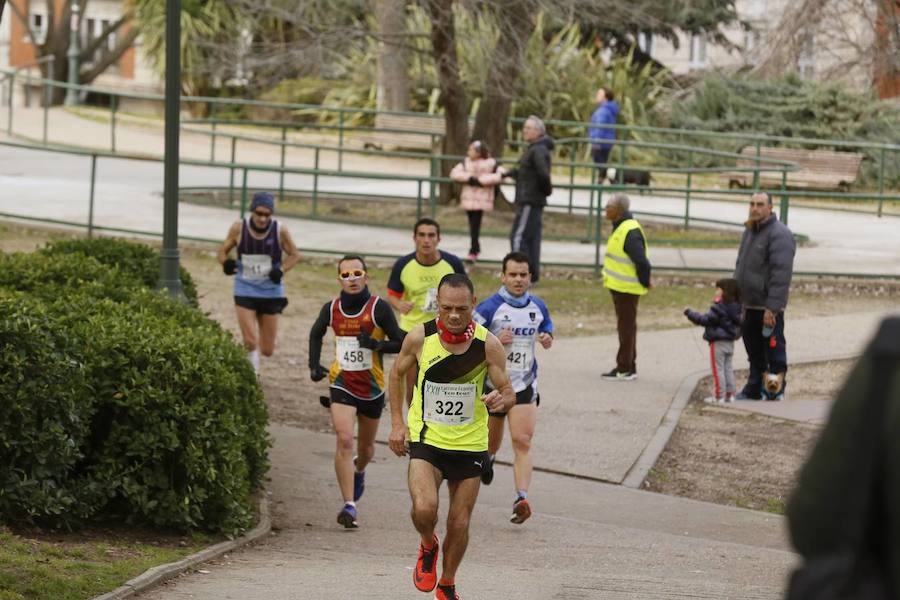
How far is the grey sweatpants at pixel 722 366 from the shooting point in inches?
520

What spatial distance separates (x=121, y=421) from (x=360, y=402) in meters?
1.50

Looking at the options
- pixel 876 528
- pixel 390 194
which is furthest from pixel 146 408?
pixel 390 194

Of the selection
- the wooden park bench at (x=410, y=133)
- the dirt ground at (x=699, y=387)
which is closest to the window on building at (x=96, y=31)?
the wooden park bench at (x=410, y=133)

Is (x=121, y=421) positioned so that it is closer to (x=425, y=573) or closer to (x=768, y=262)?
(x=425, y=573)

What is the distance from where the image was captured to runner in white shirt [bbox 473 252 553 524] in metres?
9.42

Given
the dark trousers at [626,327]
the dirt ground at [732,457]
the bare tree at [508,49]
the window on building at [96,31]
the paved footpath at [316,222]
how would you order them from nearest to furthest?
the dirt ground at [732,457]
the dark trousers at [626,327]
the paved footpath at [316,222]
the bare tree at [508,49]
the window on building at [96,31]

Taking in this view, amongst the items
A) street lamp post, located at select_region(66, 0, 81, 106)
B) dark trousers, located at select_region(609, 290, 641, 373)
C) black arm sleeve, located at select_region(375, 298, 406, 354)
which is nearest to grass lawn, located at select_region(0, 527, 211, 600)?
→ black arm sleeve, located at select_region(375, 298, 406, 354)

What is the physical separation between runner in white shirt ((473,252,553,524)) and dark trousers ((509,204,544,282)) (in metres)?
8.55

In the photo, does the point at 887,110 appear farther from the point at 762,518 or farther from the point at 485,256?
the point at 762,518

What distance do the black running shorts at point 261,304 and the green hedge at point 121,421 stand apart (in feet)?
11.5

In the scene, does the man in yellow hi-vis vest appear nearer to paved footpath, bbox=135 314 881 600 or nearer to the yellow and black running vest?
paved footpath, bbox=135 314 881 600

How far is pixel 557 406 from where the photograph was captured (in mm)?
Result: 13023

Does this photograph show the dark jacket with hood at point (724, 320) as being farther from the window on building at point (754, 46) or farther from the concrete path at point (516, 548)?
the window on building at point (754, 46)

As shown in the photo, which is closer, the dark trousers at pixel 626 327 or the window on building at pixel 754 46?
the dark trousers at pixel 626 327
